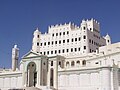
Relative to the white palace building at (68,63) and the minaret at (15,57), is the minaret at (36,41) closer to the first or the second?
the white palace building at (68,63)

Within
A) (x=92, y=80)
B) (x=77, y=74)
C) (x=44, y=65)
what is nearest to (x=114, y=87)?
(x=92, y=80)

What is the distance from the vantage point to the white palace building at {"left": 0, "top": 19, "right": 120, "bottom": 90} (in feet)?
213

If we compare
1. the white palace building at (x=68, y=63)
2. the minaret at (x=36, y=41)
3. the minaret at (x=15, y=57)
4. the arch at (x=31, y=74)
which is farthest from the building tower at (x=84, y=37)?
the minaret at (x=15, y=57)

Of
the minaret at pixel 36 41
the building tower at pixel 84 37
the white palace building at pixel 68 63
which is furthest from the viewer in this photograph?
the minaret at pixel 36 41

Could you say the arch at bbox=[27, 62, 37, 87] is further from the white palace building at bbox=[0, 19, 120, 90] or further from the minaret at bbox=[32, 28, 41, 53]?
the minaret at bbox=[32, 28, 41, 53]

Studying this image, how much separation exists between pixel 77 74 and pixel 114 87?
10405mm

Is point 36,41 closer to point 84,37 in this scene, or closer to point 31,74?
point 84,37

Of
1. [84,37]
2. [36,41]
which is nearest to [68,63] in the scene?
[84,37]

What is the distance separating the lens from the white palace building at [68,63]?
6488cm

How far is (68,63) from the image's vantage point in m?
81.4

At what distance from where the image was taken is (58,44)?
9450 cm

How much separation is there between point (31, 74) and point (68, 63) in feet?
36.9

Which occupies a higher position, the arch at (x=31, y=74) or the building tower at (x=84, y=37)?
the building tower at (x=84, y=37)

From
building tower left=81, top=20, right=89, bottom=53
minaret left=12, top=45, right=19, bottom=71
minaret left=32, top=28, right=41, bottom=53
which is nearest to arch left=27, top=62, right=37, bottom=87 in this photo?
minaret left=12, top=45, right=19, bottom=71
